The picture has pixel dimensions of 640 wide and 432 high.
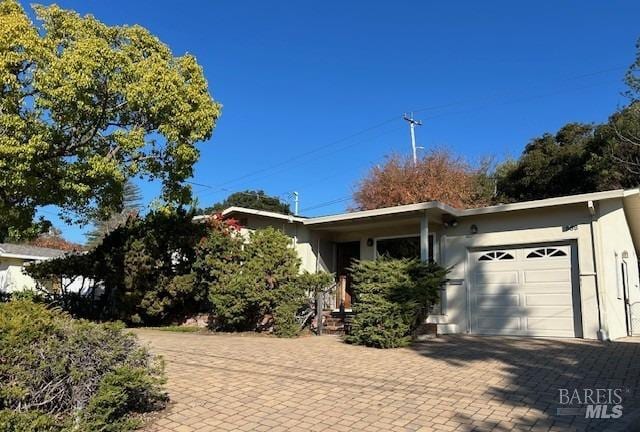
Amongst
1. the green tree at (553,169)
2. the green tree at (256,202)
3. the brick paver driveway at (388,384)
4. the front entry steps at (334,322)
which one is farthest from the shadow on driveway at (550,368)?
the green tree at (256,202)

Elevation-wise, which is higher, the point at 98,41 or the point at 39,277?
the point at 98,41

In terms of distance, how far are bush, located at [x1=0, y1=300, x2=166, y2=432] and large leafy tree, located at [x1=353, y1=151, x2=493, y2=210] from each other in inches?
918

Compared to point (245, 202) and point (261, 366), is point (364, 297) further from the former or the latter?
point (245, 202)

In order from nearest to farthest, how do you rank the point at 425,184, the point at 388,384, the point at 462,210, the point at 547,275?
the point at 388,384 → the point at 547,275 → the point at 462,210 → the point at 425,184

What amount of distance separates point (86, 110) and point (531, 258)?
9982 millimetres

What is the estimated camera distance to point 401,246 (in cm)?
1435

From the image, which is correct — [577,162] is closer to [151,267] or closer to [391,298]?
[391,298]

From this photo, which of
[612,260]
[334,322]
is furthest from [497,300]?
[334,322]

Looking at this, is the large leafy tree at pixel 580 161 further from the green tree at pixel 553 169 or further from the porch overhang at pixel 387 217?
the porch overhang at pixel 387 217

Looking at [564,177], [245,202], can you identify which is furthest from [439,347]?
[245,202]

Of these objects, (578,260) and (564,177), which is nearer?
(578,260)

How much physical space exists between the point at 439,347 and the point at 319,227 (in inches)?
232

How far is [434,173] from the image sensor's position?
28109 mm

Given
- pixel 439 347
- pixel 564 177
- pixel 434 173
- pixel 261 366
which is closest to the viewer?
pixel 261 366
